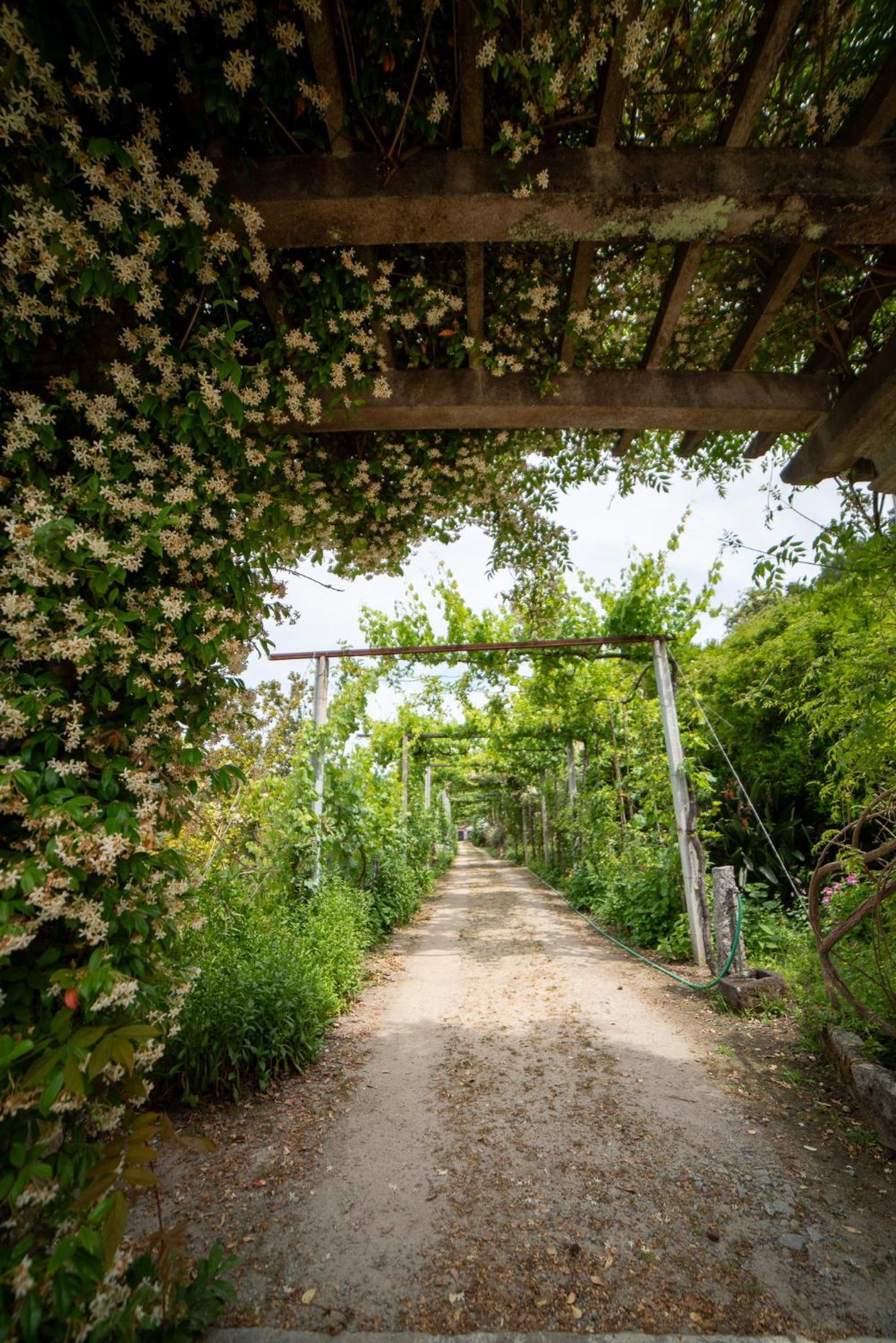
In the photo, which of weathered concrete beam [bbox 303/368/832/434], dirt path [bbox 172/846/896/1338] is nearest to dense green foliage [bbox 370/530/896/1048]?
weathered concrete beam [bbox 303/368/832/434]

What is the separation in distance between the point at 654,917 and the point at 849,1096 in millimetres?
3686

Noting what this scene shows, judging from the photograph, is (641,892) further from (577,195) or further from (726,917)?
(577,195)

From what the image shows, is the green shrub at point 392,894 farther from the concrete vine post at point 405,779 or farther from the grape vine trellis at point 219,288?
the grape vine trellis at point 219,288

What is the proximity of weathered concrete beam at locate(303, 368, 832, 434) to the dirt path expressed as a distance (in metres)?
3.23

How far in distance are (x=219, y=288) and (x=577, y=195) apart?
1.19 meters

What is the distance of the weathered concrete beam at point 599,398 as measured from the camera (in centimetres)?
272

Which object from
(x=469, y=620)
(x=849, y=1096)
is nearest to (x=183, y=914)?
(x=849, y=1096)

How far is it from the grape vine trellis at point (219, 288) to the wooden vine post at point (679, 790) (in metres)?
3.78

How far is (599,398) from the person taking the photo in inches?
109

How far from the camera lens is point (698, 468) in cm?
365

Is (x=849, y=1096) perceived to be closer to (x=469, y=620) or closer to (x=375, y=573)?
(x=375, y=573)

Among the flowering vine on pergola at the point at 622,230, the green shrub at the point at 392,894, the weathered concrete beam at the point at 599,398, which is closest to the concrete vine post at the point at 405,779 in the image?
the green shrub at the point at 392,894

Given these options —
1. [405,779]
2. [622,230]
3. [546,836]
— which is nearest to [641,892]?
[405,779]

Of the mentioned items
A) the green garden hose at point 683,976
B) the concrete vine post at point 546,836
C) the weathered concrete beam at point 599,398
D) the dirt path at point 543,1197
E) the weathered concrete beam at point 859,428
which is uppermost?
the weathered concrete beam at point 599,398
